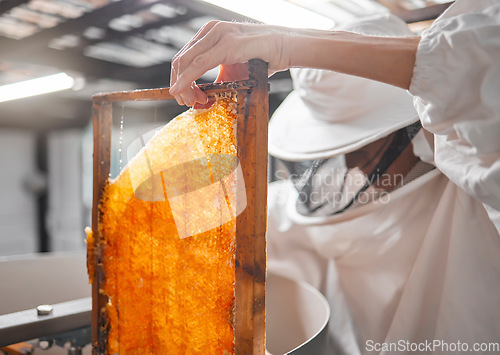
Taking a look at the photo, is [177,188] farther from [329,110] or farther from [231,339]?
[329,110]

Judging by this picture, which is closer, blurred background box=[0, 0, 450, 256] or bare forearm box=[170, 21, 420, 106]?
bare forearm box=[170, 21, 420, 106]

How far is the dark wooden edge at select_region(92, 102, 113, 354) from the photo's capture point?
34.4 inches

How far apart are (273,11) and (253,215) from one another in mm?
1590

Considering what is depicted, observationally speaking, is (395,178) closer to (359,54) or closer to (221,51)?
(359,54)

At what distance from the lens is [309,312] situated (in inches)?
44.4

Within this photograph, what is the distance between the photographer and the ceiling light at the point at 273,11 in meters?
1.70

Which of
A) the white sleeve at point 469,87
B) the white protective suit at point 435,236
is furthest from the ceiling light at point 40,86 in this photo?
the white sleeve at point 469,87

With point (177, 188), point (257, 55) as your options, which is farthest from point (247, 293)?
point (257, 55)

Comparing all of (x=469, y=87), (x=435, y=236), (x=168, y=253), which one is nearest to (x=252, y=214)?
(x=168, y=253)

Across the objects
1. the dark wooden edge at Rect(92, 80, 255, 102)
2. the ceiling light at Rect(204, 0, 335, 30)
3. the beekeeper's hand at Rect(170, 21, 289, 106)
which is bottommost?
the dark wooden edge at Rect(92, 80, 255, 102)

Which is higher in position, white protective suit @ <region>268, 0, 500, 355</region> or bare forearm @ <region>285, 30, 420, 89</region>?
bare forearm @ <region>285, 30, 420, 89</region>

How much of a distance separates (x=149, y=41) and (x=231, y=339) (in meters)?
3.51

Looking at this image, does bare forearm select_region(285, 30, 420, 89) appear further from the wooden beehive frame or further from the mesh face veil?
the mesh face veil

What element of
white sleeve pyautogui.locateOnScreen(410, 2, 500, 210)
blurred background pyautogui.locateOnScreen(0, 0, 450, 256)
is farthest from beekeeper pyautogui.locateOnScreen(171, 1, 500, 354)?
blurred background pyautogui.locateOnScreen(0, 0, 450, 256)
